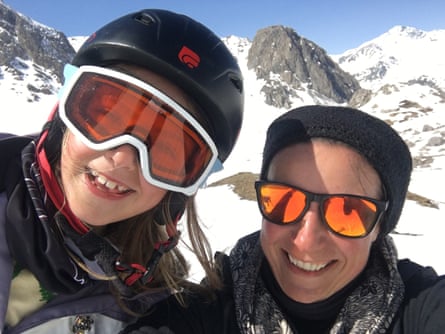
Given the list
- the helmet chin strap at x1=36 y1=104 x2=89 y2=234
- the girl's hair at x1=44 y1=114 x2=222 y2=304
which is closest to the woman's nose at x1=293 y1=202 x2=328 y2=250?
the girl's hair at x1=44 y1=114 x2=222 y2=304

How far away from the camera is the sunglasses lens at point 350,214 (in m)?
1.94

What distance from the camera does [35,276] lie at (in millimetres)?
2100

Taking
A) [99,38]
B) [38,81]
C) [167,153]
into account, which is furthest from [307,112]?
[38,81]

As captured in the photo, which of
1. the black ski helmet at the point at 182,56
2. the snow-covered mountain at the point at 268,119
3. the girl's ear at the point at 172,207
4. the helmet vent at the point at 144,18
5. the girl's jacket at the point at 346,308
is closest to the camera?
the girl's jacket at the point at 346,308

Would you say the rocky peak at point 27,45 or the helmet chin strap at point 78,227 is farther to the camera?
the rocky peak at point 27,45

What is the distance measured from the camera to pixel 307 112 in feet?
6.91

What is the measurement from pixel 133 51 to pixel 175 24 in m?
0.43

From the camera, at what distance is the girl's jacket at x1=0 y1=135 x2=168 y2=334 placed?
2.01 meters

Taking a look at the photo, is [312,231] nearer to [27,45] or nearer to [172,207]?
[172,207]

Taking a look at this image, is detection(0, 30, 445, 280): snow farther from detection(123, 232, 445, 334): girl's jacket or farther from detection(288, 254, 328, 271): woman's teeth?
detection(288, 254, 328, 271): woman's teeth

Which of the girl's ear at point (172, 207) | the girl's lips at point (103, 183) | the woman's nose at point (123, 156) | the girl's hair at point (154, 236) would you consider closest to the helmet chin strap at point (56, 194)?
the girl's hair at point (154, 236)

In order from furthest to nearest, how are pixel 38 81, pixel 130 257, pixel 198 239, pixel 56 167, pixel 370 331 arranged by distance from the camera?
1. pixel 38 81
2. pixel 198 239
3. pixel 130 257
4. pixel 56 167
5. pixel 370 331

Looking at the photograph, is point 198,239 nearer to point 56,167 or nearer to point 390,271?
point 56,167

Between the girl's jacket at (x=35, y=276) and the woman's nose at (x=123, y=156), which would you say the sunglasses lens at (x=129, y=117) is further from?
the girl's jacket at (x=35, y=276)
